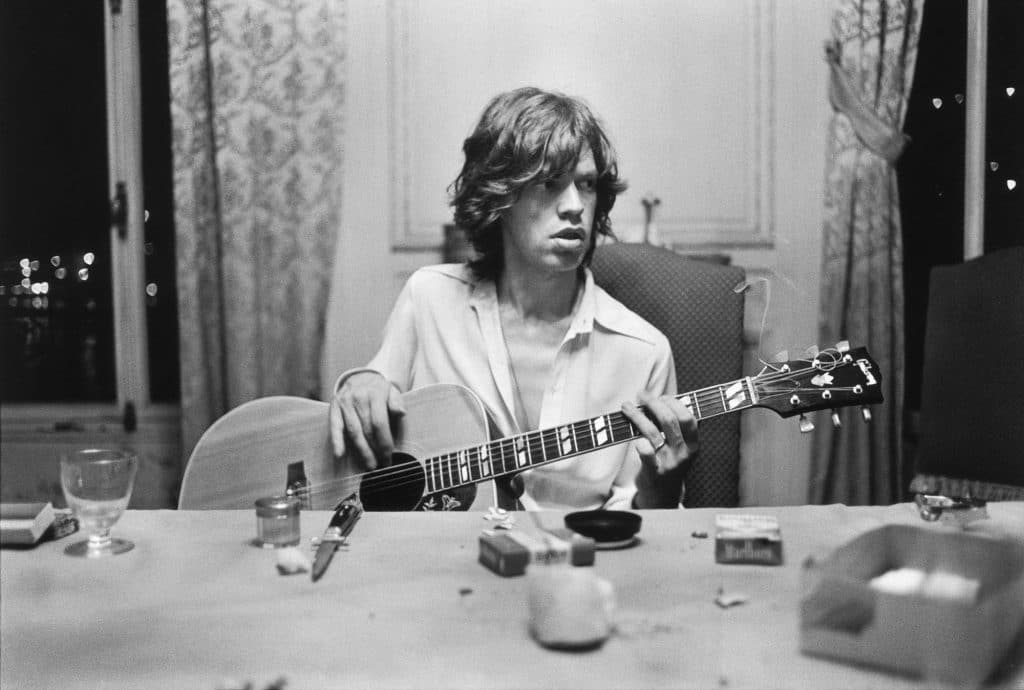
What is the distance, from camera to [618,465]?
1458 millimetres

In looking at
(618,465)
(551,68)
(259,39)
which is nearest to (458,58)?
(551,68)

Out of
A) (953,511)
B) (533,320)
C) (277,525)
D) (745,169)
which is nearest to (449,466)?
(533,320)

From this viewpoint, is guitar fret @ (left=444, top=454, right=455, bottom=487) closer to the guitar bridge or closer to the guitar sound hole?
the guitar sound hole

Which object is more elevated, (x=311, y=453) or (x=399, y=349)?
(x=399, y=349)

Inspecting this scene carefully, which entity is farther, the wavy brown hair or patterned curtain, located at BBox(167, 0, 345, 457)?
patterned curtain, located at BBox(167, 0, 345, 457)

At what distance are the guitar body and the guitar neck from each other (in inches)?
0.7

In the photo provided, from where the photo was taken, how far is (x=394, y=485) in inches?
53.7

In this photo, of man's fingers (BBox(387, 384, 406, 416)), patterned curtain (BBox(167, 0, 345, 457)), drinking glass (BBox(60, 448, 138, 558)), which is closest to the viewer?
drinking glass (BBox(60, 448, 138, 558))

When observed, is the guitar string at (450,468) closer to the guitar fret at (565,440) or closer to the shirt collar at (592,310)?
the guitar fret at (565,440)

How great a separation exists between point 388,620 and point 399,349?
3.12 ft

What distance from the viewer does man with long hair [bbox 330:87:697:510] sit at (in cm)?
145

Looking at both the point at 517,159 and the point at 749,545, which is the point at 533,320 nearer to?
the point at 517,159

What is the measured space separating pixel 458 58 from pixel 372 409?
2.33 ft

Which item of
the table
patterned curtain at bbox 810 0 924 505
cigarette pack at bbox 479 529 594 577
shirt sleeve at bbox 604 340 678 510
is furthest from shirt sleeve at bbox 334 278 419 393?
patterned curtain at bbox 810 0 924 505
